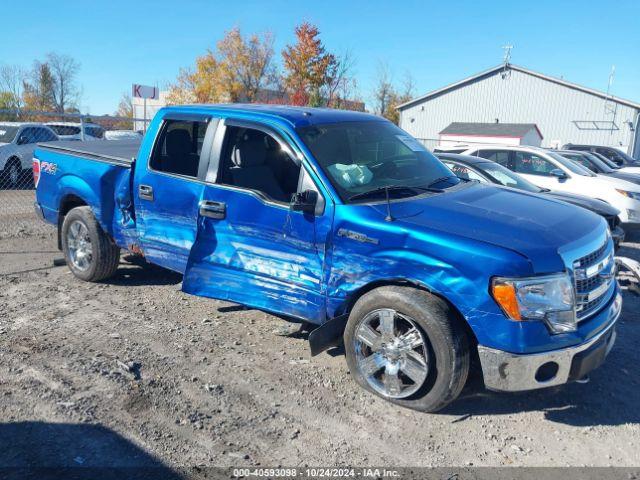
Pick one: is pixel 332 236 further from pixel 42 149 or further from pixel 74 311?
pixel 42 149

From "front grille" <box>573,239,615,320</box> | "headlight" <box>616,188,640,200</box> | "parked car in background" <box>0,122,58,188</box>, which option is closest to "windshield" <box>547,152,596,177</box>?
"headlight" <box>616,188,640,200</box>

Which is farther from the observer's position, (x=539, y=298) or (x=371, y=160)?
(x=371, y=160)

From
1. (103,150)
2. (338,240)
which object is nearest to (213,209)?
(338,240)

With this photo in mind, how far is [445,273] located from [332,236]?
33.4 inches

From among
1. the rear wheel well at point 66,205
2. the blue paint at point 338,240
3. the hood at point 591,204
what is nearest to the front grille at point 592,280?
the blue paint at point 338,240

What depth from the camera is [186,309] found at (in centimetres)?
553

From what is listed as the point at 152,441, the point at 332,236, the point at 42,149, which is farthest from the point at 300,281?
the point at 42,149

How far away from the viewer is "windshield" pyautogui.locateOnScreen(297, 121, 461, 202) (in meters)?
4.09

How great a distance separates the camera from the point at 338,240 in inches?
150

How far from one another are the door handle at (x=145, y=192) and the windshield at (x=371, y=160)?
5.34 ft

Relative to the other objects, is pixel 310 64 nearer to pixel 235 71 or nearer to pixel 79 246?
pixel 235 71

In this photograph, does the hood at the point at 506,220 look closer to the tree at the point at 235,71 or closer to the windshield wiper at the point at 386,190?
the windshield wiper at the point at 386,190

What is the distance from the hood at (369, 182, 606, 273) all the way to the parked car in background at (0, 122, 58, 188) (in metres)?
13.1

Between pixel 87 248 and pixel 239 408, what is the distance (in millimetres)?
3283
